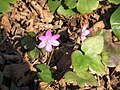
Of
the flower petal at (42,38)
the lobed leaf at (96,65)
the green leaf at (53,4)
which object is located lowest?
Result: the lobed leaf at (96,65)

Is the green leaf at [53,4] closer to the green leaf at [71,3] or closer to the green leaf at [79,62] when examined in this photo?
the green leaf at [71,3]

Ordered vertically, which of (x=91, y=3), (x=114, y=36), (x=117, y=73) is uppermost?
(x=91, y=3)

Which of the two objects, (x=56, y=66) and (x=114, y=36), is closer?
(x=56, y=66)

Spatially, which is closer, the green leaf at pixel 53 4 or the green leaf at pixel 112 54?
the green leaf at pixel 112 54

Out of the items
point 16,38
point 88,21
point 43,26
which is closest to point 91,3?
point 88,21

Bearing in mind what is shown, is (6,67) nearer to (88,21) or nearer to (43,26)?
(43,26)

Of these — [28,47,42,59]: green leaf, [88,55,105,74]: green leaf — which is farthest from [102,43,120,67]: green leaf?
[28,47,42,59]: green leaf

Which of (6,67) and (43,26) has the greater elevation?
(43,26)

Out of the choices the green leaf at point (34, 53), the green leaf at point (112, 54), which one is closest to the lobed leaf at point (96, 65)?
the green leaf at point (112, 54)
